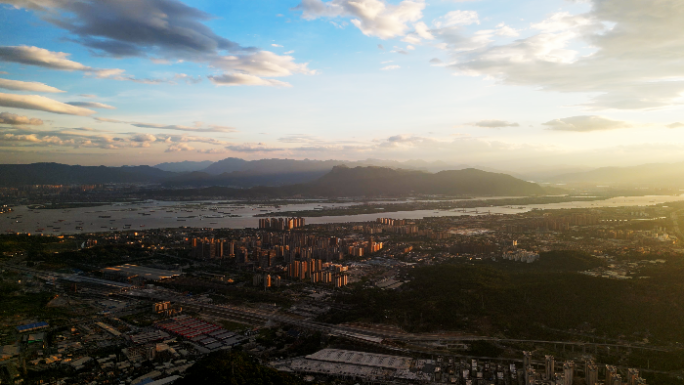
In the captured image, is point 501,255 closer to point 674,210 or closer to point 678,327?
point 678,327

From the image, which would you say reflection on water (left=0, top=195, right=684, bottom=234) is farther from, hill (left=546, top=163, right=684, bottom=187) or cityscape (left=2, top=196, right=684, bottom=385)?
hill (left=546, top=163, right=684, bottom=187)

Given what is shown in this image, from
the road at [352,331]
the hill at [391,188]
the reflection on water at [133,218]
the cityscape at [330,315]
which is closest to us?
the cityscape at [330,315]

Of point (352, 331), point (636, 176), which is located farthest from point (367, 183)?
point (636, 176)

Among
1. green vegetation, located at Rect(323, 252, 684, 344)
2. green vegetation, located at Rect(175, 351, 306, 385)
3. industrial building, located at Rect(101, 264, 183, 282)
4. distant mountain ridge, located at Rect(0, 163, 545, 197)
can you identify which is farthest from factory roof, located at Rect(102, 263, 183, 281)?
distant mountain ridge, located at Rect(0, 163, 545, 197)

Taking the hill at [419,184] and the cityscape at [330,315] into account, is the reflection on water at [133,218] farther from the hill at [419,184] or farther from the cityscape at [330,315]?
the hill at [419,184]

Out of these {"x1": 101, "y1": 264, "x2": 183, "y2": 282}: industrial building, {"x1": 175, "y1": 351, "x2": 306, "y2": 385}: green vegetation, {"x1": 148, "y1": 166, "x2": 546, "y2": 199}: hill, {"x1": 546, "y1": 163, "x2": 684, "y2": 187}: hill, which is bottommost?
{"x1": 101, "y1": 264, "x2": 183, "y2": 282}: industrial building

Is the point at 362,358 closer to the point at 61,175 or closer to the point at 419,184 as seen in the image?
the point at 419,184

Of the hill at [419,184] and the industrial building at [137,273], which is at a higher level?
the hill at [419,184]

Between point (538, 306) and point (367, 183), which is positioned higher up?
point (367, 183)

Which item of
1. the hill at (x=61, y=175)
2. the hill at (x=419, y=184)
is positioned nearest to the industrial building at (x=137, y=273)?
the hill at (x=419, y=184)

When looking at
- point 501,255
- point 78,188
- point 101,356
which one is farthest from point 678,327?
point 78,188
